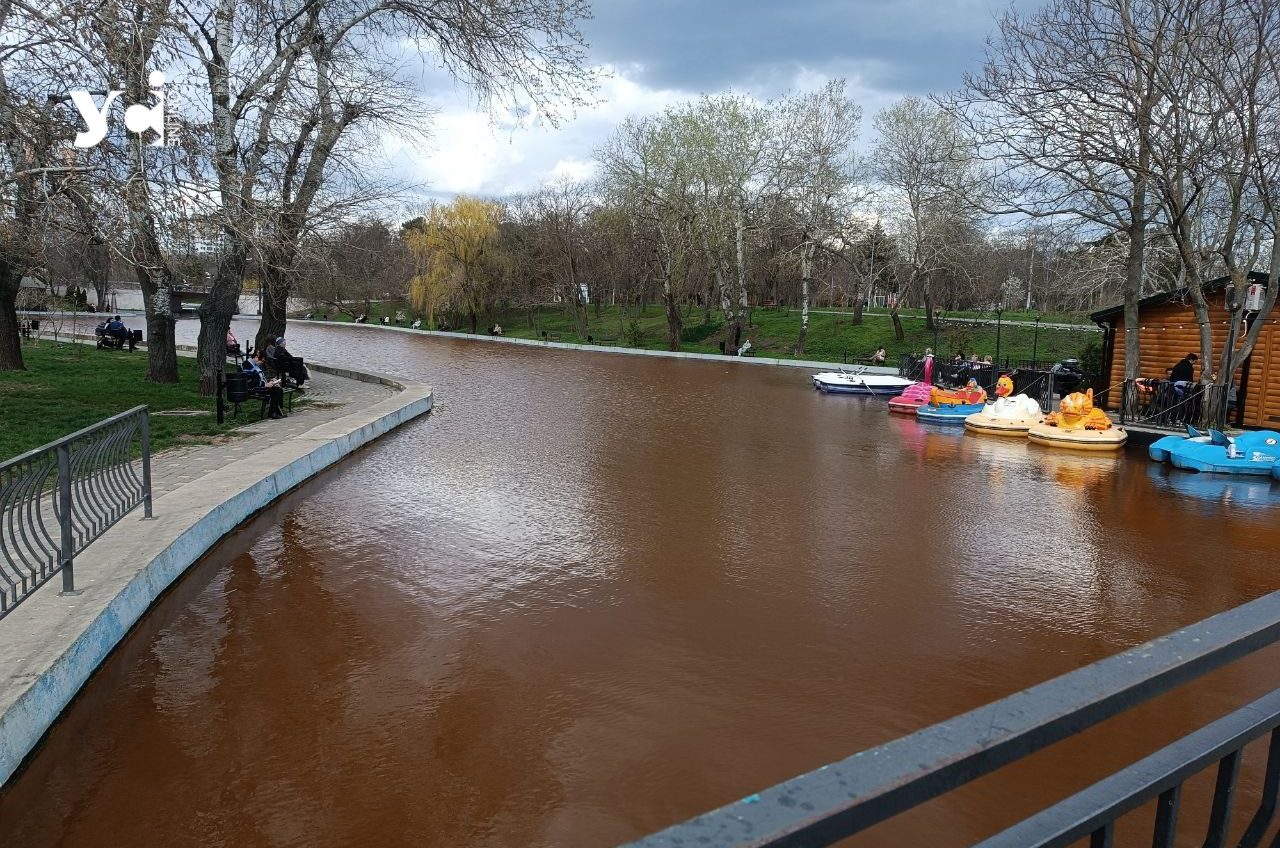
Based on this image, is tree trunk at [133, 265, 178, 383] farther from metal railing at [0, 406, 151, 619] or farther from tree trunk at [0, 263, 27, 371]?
metal railing at [0, 406, 151, 619]

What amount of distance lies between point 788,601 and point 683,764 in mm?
2806

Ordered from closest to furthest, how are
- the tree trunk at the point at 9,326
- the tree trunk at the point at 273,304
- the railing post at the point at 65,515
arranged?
the railing post at the point at 65,515 → the tree trunk at the point at 273,304 → the tree trunk at the point at 9,326

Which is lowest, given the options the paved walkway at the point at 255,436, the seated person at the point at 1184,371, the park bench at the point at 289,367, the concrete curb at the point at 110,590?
the concrete curb at the point at 110,590

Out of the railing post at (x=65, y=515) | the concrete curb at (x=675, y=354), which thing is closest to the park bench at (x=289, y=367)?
the railing post at (x=65, y=515)

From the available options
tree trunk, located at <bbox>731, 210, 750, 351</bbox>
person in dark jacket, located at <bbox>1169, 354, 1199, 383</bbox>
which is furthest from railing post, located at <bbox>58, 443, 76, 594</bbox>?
tree trunk, located at <bbox>731, 210, 750, 351</bbox>

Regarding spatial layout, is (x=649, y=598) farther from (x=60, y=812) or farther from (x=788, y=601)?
(x=60, y=812)

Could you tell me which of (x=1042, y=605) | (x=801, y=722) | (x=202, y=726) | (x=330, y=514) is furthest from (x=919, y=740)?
(x=330, y=514)

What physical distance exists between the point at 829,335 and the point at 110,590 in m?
44.3

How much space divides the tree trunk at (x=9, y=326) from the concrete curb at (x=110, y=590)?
41.3ft

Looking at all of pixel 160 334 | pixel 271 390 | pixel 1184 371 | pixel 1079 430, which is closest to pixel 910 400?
pixel 1079 430

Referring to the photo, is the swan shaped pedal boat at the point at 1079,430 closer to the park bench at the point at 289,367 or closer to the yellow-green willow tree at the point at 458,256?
the park bench at the point at 289,367

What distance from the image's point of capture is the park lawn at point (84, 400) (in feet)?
40.1

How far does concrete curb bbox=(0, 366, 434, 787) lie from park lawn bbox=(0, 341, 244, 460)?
2912 millimetres

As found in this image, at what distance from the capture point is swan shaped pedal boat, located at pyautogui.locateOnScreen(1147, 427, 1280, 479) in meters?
13.8
